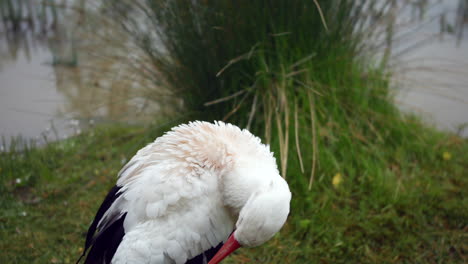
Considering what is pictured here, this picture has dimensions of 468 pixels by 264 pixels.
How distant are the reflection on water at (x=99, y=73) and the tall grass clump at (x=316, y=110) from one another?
10.9 inches

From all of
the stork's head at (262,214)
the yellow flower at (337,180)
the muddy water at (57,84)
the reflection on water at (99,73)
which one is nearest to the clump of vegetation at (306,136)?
the yellow flower at (337,180)

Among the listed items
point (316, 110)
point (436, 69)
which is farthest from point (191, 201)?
point (436, 69)

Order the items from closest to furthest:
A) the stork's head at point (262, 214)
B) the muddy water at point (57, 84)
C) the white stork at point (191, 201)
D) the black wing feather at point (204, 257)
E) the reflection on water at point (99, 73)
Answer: the stork's head at point (262, 214), the white stork at point (191, 201), the black wing feather at point (204, 257), the reflection on water at point (99, 73), the muddy water at point (57, 84)

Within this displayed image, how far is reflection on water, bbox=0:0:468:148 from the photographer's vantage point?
2.78 meters

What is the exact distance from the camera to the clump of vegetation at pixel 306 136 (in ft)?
6.75

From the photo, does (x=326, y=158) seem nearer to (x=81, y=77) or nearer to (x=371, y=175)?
(x=371, y=175)

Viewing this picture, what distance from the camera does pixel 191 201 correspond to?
150 cm

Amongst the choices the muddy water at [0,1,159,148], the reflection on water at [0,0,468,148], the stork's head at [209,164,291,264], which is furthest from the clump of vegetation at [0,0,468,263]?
the stork's head at [209,164,291,264]

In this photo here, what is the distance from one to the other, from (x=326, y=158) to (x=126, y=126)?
6.22ft

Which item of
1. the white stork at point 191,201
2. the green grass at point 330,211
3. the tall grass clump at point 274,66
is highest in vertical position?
the tall grass clump at point 274,66

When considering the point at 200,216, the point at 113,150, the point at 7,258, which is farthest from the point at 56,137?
the point at 200,216

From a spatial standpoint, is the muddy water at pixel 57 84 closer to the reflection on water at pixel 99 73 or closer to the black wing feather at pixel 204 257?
the reflection on water at pixel 99 73

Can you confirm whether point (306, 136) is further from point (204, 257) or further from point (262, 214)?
Result: point (262, 214)

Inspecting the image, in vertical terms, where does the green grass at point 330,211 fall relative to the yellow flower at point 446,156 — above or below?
below
